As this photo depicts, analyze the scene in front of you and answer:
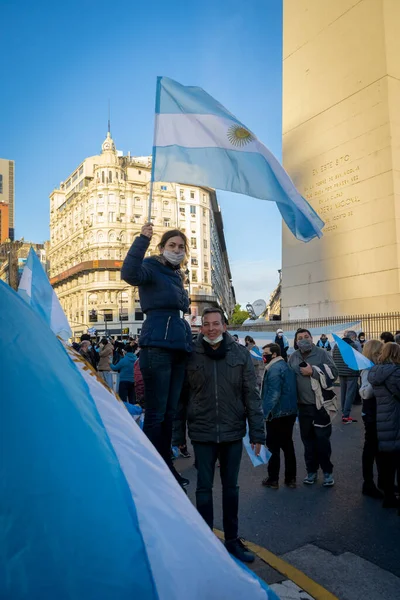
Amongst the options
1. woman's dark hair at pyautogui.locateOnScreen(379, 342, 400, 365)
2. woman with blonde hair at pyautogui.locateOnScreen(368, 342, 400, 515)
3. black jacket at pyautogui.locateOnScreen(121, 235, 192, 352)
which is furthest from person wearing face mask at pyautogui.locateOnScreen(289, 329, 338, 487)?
black jacket at pyautogui.locateOnScreen(121, 235, 192, 352)

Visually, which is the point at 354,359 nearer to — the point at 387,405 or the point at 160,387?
the point at 387,405

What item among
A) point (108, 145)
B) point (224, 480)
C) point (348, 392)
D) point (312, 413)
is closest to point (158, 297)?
point (224, 480)

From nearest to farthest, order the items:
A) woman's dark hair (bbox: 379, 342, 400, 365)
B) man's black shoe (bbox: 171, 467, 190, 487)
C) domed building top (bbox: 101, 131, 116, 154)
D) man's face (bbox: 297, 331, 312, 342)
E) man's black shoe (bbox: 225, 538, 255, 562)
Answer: man's black shoe (bbox: 225, 538, 255, 562) < man's black shoe (bbox: 171, 467, 190, 487) < woman's dark hair (bbox: 379, 342, 400, 365) < man's face (bbox: 297, 331, 312, 342) < domed building top (bbox: 101, 131, 116, 154)

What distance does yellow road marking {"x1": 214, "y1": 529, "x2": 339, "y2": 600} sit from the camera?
2.92 metres

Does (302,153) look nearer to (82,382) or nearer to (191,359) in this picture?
(191,359)

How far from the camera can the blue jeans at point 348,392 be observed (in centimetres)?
941

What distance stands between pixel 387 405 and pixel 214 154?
3033 mm

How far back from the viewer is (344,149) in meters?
18.2

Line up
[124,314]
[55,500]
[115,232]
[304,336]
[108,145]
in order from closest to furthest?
[55,500], [304,336], [124,314], [115,232], [108,145]

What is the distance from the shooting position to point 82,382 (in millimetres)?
2031

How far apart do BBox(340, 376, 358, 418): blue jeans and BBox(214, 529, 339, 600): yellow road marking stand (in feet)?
20.3

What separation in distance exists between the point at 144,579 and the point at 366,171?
1796 cm

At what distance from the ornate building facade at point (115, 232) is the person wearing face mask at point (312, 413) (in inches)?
2457

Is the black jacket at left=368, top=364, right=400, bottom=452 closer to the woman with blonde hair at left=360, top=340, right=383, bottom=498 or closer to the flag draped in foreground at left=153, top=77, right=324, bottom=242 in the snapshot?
the woman with blonde hair at left=360, top=340, right=383, bottom=498
